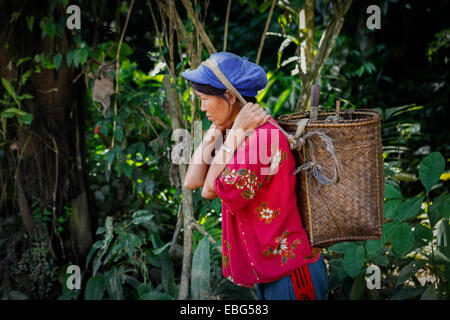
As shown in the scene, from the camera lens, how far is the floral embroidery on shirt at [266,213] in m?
1.64

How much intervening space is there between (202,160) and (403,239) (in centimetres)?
108

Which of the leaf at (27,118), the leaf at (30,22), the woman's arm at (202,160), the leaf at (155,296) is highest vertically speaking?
the leaf at (30,22)

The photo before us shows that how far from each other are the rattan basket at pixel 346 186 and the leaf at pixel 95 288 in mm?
1707

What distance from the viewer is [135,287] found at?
117 inches

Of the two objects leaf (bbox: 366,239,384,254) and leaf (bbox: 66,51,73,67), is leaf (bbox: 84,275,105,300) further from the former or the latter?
leaf (bbox: 366,239,384,254)

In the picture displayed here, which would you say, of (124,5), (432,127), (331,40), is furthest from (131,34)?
(432,127)

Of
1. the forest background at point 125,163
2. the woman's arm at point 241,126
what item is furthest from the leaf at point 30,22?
the woman's arm at point 241,126

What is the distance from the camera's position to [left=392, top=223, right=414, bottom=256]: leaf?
2.17 metres

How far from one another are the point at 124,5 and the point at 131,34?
45cm

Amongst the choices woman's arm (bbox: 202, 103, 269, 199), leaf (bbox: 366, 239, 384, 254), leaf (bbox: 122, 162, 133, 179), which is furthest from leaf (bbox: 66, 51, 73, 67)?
leaf (bbox: 366, 239, 384, 254)

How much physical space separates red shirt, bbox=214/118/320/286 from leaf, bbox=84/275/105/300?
146cm

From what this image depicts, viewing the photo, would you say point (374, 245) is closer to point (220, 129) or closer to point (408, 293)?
point (408, 293)

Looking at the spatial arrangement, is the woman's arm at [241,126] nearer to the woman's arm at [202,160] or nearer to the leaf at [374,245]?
the woman's arm at [202,160]
